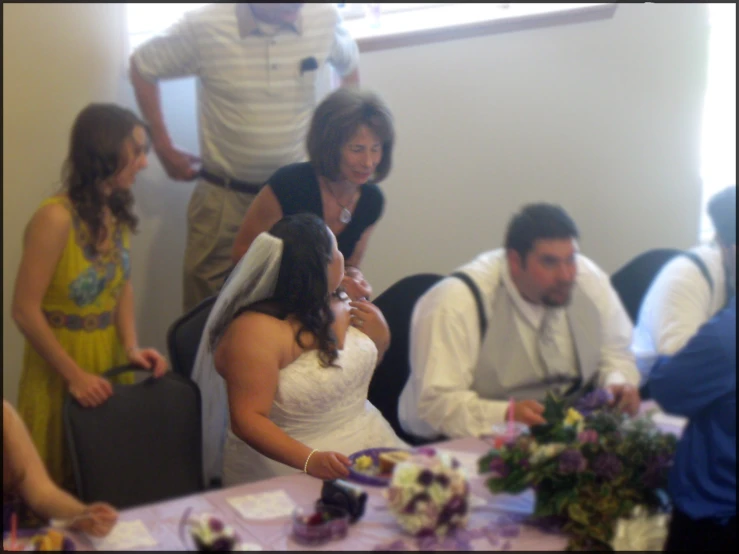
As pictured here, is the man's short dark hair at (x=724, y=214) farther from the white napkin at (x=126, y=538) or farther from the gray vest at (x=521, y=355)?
the white napkin at (x=126, y=538)

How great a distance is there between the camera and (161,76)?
72cm

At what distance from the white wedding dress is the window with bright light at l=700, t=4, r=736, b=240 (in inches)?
17.7

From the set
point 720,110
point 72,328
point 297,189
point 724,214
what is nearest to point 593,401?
point 724,214

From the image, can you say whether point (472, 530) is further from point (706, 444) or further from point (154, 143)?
point (154, 143)

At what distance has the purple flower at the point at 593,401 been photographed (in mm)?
983

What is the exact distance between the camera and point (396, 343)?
0.87 metres

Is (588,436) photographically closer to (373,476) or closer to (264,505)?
(373,476)

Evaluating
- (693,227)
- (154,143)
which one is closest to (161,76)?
(154,143)

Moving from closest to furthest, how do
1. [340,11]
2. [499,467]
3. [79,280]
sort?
[79,280] → [340,11] → [499,467]

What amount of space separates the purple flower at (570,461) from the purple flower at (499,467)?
0.08 m

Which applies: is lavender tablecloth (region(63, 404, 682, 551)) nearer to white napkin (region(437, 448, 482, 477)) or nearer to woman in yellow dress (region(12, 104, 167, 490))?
white napkin (region(437, 448, 482, 477))

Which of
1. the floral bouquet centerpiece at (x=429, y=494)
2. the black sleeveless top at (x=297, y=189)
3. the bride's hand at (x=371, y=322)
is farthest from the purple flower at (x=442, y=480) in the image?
the black sleeveless top at (x=297, y=189)

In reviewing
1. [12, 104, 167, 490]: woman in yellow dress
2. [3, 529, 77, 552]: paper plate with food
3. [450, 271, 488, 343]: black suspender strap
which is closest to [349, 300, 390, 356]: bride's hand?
[450, 271, 488, 343]: black suspender strap

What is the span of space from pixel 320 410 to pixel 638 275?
430 mm
